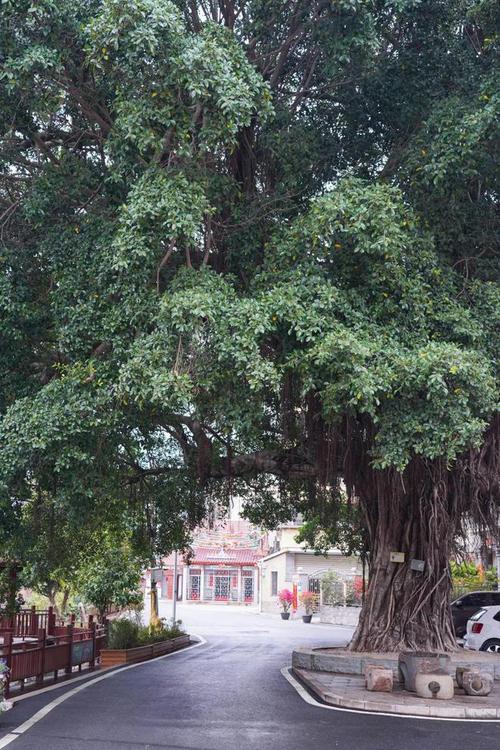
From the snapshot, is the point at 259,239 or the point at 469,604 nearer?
the point at 259,239

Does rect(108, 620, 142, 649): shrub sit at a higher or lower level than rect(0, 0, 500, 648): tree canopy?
lower

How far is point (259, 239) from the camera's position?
13469 millimetres

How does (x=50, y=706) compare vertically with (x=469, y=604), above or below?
below

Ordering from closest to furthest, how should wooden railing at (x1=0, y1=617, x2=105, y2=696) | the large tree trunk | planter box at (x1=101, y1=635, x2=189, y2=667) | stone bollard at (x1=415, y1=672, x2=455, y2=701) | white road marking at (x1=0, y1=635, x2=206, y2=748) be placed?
white road marking at (x1=0, y1=635, x2=206, y2=748) < stone bollard at (x1=415, y1=672, x2=455, y2=701) < wooden railing at (x1=0, y1=617, x2=105, y2=696) < the large tree trunk < planter box at (x1=101, y1=635, x2=189, y2=667)

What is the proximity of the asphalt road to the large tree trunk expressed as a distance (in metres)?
2.25

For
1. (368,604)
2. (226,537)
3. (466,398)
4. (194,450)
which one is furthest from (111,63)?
(226,537)

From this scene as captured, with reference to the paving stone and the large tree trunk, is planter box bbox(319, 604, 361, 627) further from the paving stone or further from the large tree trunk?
the paving stone

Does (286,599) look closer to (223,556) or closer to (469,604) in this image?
(223,556)

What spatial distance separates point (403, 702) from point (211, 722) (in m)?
2.86

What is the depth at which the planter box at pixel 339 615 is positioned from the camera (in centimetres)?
4116

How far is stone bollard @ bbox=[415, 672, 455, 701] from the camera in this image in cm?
1208

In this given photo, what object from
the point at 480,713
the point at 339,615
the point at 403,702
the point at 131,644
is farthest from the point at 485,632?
the point at 339,615

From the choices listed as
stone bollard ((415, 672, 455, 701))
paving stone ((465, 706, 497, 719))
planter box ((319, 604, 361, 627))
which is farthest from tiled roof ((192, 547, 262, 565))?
paving stone ((465, 706, 497, 719))

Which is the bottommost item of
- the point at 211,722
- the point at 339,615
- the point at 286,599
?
the point at 339,615
